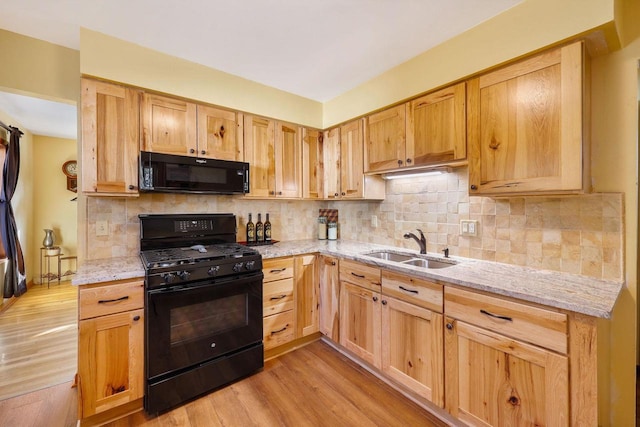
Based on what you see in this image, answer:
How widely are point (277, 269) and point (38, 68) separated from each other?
7.41 feet

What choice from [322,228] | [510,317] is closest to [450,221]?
[510,317]

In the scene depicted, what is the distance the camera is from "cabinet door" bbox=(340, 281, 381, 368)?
205cm

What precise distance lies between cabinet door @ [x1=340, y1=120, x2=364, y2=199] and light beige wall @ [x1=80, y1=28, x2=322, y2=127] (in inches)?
18.9

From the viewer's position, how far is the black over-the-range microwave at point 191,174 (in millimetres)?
1988

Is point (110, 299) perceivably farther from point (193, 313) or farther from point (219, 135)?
point (219, 135)

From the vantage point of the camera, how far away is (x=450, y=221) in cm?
217

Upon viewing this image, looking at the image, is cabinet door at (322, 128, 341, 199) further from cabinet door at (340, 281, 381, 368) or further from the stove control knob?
the stove control knob

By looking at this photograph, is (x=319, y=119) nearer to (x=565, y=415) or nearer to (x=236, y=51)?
(x=236, y=51)

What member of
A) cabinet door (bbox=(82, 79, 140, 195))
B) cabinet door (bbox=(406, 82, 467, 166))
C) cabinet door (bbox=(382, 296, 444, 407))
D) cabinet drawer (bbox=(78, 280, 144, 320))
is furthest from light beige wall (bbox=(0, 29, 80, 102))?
cabinet door (bbox=(382, 296, 444, 407))

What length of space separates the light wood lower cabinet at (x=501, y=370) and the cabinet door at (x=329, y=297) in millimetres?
1008

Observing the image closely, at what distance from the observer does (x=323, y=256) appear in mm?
2574

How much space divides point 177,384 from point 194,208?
138 centimetres

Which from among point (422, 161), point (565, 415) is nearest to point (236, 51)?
point (422, 161)

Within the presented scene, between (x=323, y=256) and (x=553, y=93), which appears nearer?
(x=553, y=93)
